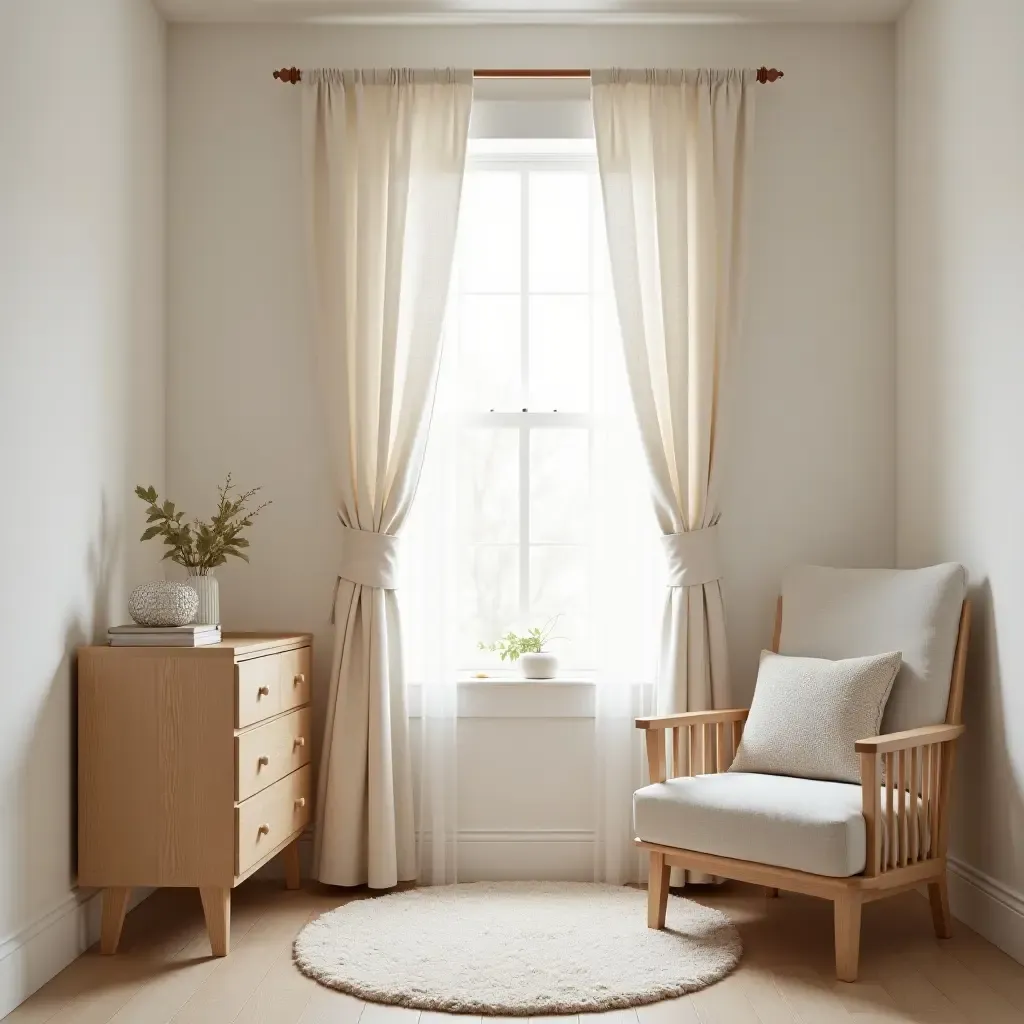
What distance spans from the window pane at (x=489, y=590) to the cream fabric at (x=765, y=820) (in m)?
1.05

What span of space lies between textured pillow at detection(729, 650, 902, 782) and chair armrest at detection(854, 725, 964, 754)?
9cm

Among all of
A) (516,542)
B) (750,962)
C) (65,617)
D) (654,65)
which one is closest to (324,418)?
(516,542)

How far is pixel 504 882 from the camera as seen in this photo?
12.2ft

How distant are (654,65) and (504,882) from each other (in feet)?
9.34

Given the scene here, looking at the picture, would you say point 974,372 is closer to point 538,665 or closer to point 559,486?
point 559,486

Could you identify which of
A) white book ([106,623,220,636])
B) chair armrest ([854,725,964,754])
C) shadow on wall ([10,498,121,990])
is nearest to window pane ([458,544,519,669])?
white book ([106,623,220,636])

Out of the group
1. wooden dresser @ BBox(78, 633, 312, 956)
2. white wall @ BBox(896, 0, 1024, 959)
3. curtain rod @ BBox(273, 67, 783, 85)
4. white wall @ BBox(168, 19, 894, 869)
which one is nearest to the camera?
wooden dresser @ BBox(78, 633, 312, 956)

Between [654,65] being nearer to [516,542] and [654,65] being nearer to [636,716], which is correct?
[516,542]

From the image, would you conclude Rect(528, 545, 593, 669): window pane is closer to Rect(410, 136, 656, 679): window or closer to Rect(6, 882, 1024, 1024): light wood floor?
Rect(410, 136, 656, 679): window

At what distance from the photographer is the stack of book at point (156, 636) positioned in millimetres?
3062

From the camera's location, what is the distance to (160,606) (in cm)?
312

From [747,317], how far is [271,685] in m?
2.06

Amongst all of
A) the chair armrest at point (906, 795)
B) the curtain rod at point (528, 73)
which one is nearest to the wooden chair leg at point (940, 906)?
the chair armrest at point (906, 795)

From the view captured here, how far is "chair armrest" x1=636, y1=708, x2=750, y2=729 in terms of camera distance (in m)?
3.23
